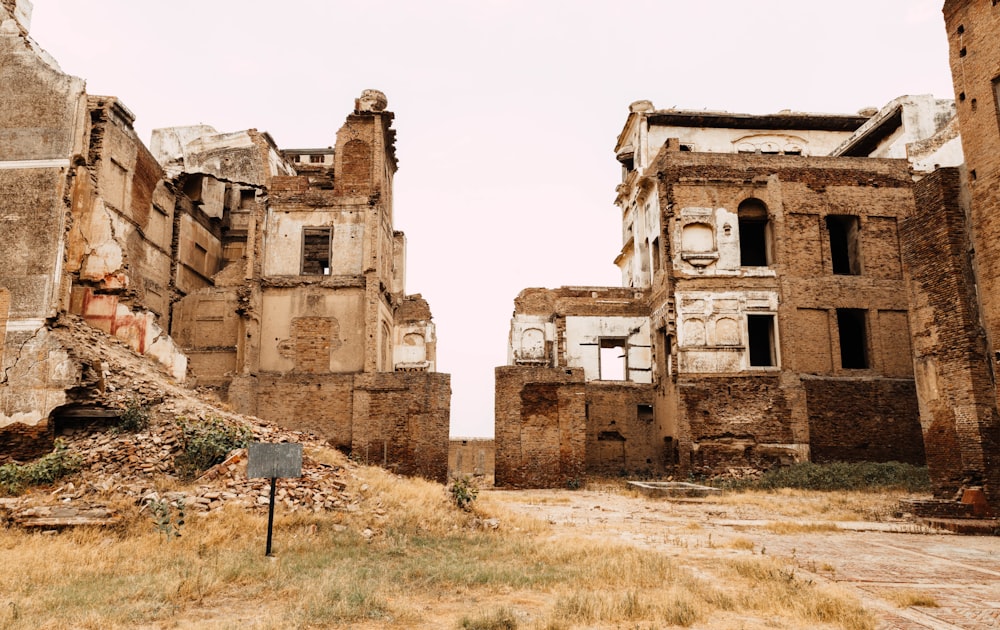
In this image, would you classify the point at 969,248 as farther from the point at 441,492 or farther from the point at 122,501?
the point at 122,501

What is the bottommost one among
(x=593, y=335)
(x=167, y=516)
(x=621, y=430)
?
(x=167, y=516)

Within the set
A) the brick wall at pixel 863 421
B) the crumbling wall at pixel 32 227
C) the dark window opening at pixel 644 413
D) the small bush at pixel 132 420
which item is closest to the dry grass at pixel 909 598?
the small bush at pixel 132 420

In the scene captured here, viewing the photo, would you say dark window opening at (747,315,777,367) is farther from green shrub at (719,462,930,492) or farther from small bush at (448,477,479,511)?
small bush at (448,477,479,511)

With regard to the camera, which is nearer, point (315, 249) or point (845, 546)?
point (845, 546)

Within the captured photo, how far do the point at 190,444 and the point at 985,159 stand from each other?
1442 cm

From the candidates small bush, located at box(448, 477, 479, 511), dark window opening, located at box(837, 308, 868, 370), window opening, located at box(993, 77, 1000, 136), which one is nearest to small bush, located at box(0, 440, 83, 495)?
small bush, located at box(448, 477, 479, 511)

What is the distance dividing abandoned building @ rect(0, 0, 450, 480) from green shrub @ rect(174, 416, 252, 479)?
6.18ft

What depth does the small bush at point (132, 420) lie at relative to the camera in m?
12.1

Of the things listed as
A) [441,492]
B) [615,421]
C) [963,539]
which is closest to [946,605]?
[963,539]

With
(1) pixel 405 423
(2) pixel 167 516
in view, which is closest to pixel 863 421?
(1) pixel 405 423

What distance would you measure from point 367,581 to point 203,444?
5458 millimetres

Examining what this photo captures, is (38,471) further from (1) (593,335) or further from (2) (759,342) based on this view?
(2) (759,342)

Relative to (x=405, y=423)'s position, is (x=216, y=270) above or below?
above

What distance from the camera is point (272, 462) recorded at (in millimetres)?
8445
